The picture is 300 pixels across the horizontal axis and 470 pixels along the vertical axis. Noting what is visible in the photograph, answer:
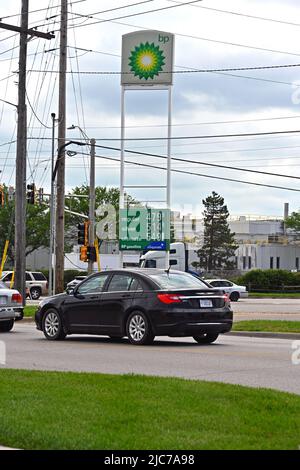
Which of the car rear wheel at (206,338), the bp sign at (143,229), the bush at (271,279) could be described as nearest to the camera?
the car rear wheel at (206,338)

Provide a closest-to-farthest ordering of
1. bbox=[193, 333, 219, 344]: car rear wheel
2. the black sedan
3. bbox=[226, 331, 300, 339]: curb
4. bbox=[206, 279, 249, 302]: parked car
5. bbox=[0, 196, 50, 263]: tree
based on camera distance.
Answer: the black sedan < bbox=[193, 333, 219, 344]: car rear wheel < bbox=[226, 331, 300, 339]: curb < bbox=[206, 279, 249, 302]: parked car < bbox=[0, 196, 50, 263]: tree

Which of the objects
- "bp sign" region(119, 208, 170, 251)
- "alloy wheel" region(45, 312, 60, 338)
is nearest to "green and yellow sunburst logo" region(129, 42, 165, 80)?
"bp sign" region(119, 208, 170, 251)

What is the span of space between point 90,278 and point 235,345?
341cm

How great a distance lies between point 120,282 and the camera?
1897 cm

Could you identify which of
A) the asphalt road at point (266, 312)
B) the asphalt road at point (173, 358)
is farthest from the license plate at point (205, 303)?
the asphalt road at point (266, 312)

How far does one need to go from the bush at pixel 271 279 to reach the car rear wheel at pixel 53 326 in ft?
161

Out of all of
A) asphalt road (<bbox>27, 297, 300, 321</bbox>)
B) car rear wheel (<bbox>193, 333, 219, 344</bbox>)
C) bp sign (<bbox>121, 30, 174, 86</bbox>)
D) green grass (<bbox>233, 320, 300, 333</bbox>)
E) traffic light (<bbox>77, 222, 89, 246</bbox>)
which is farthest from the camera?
traffic light (<bbox>77, 222, 89, 246</bbox>)

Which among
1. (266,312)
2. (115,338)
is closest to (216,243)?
(266,312)

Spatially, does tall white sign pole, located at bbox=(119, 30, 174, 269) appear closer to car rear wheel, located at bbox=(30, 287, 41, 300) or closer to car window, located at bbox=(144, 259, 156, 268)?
car window, located at bbox=(144, 259, 156, 268)

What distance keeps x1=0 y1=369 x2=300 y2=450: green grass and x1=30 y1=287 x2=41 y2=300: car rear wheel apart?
4416 cm

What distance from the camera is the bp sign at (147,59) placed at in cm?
3875

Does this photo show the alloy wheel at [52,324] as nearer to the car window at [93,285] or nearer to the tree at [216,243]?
the car window at [93,285]

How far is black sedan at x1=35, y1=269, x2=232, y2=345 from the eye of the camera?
59.1ft

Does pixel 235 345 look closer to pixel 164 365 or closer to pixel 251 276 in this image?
pixel 164 365
